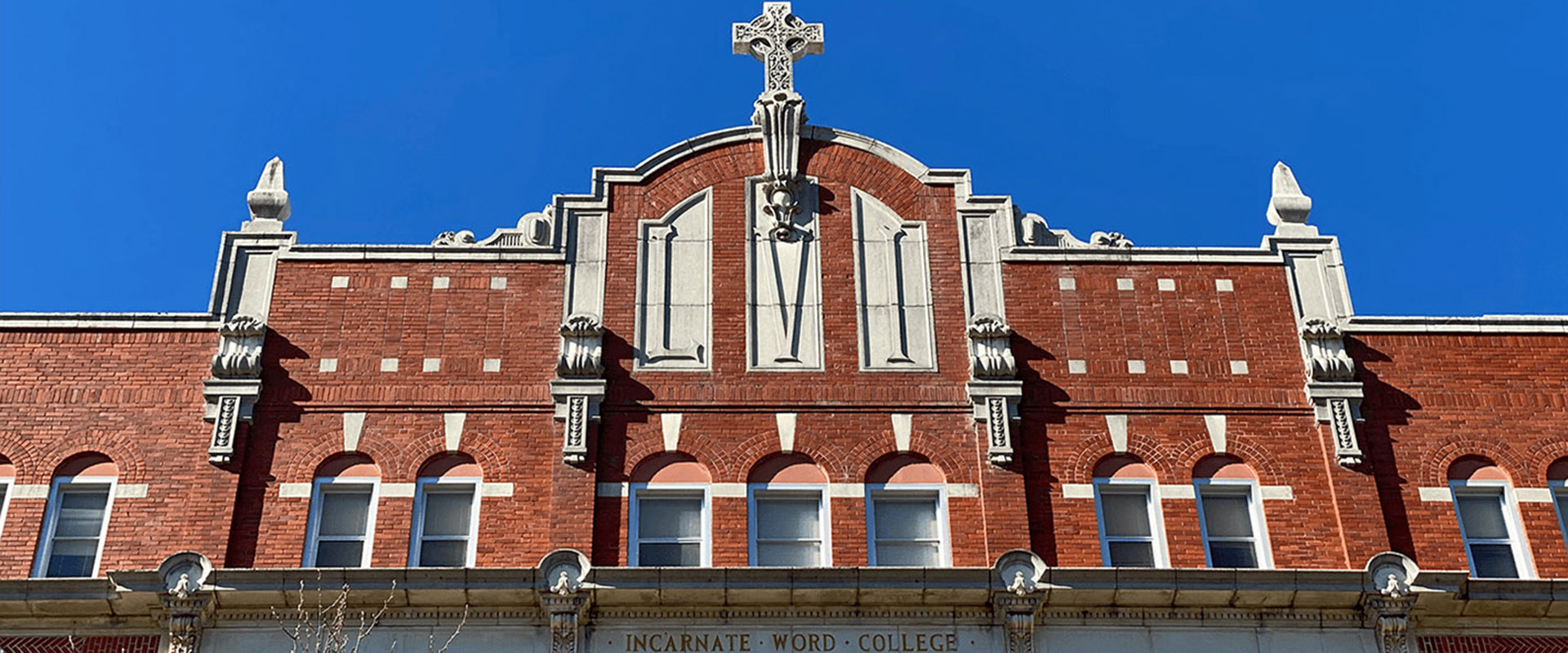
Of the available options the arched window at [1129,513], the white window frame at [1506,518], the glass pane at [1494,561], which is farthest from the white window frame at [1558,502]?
the arched window at [1129,513]

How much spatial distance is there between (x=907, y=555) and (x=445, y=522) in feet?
21.8

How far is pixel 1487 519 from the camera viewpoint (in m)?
28.6

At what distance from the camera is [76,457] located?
28500mm

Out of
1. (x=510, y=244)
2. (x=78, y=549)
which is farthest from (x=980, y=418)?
(x=78, y=549)

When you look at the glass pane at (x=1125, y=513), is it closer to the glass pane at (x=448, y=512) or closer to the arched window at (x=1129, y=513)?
the arched window at (x=1129, y=513)

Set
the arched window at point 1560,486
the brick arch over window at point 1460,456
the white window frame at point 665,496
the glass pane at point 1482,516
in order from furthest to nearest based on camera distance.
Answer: the brick arch over window at point 1460,456 < the arched window at point 1560,486 < the glass pane at point 1482,516 < the white window frame at point 665,496

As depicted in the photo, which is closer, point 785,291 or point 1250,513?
point 1250,513

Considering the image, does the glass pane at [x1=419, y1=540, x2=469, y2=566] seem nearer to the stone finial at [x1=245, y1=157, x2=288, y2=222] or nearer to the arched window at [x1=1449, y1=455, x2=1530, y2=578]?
the stone finial at [x1=245, y1=157, x2=288, y2=222]

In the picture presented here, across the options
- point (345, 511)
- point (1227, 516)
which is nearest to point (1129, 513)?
point (1227, 516)

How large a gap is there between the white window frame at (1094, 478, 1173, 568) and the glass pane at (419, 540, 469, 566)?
9.04 m

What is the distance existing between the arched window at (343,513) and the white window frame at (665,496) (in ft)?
11.9

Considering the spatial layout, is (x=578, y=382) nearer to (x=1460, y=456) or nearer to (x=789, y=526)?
(x=789, y=526)

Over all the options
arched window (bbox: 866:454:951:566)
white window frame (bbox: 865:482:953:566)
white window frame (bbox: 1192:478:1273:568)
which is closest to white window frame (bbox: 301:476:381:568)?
white window frame (bbox: 865:482:953:566)

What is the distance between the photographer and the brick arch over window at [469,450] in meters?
28.4
